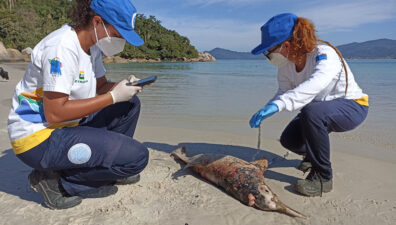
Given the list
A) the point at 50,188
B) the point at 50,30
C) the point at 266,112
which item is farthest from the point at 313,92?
the point at 50,30

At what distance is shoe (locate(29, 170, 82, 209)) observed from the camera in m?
2.50

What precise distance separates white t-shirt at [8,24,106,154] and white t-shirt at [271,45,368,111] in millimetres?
1688

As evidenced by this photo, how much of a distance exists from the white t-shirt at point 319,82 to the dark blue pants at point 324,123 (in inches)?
4.3

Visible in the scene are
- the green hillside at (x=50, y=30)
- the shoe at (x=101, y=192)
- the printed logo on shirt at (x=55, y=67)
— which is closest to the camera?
the printed logo on shirt at (x=55, y=67)

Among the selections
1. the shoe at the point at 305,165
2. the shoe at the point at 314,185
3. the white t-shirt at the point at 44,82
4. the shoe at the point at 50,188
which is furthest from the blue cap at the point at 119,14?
the shoe at the point at 305,165

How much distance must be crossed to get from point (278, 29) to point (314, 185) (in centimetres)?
154

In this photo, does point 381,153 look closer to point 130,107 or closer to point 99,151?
point 130,107

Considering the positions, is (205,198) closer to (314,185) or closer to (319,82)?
(314,185)

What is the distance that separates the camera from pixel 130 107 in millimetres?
3059

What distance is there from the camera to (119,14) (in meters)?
2.27

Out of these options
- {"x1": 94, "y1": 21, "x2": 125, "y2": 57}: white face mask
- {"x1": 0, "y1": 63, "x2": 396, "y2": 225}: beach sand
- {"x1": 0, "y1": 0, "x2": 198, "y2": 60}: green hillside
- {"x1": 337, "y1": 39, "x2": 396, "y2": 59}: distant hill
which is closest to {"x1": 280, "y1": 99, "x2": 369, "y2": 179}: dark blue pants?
{"x1": 0, "y1": 63, "x2": 396, "y2": 225}: beach sand

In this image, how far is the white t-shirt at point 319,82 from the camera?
2672 millimetres

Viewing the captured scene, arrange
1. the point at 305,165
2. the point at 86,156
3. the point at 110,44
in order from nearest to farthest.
→ the point at 86,156, the point at 110,44, the point at 305,165

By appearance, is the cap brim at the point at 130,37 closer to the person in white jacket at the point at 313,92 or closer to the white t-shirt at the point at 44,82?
the white t-shirt at the point at 44,82
